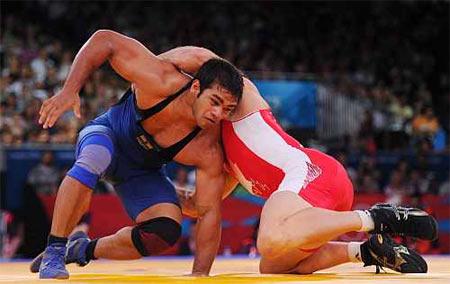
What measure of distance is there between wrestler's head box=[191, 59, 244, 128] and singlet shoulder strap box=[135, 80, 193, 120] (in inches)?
2.8

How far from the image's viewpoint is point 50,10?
1241cm

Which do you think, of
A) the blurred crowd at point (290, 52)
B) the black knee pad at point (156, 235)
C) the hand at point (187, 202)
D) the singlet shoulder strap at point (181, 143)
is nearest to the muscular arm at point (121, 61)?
the singlet shoulder strap at point (181, 143)

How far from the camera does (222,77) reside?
153 inches

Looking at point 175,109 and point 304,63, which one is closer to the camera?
point 175,109

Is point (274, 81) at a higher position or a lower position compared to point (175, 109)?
lower

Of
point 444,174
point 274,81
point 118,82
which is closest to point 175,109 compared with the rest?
point 444,174

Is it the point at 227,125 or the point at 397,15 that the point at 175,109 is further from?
the point at 397,15

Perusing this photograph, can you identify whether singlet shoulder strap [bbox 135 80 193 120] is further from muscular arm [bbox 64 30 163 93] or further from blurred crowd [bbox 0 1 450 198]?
blurred crowd [bbox 0 1 450 198]

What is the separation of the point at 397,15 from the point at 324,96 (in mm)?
3455

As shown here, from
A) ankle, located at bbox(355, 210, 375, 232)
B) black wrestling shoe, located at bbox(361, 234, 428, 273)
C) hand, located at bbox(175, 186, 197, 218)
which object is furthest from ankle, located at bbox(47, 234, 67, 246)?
black wrestling shoe, located at bbox(361, 234, 428, 273)

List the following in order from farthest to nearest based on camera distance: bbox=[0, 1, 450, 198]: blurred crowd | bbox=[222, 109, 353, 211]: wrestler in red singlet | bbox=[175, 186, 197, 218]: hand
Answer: bbox=[0, 1, 450, 198]: blurred crowd
bbox=[175, 186, 197, 218]: hand
bbox=[222, 109, 353, 211]: wrestler in red singlet

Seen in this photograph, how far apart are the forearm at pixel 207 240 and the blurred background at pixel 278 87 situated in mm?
3414

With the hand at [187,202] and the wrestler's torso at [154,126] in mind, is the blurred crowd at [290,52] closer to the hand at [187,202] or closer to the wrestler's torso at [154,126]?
the hand at [187,202]

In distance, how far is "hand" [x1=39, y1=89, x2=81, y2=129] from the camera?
3715 millimetres
